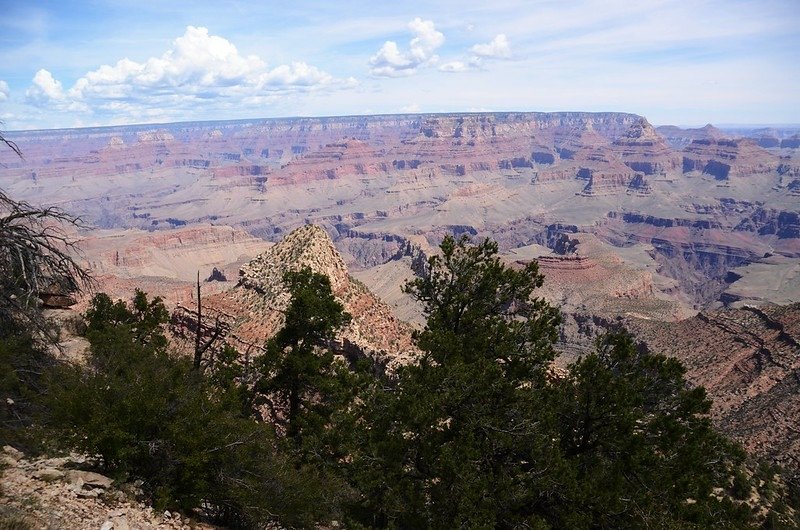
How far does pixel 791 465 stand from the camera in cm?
3447

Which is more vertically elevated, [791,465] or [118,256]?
[791,465]

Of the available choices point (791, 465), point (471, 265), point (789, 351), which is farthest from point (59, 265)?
point (789, 351)

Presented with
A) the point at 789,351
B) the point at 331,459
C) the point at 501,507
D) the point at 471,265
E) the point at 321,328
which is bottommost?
the point at 789,351

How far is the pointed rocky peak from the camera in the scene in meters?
36.3

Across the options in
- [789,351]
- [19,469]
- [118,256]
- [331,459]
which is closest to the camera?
[19,469]

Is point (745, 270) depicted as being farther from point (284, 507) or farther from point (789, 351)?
point (284, 507)

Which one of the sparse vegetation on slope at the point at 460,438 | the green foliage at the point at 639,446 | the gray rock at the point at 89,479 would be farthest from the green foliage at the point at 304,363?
the green foliage at the point at 639,446

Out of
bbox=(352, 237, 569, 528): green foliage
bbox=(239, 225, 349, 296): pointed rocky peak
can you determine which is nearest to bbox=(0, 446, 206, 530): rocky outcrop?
bbox=(352, 237, 569, 528): green foliage

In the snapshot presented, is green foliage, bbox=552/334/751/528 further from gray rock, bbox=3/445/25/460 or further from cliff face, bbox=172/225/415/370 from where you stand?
cliff face, bbox=172/225/415/370

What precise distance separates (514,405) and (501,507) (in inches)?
113

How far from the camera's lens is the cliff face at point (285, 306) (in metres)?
32.0

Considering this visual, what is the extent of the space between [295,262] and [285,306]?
3.84m

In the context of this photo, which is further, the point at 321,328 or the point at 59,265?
the point at 321,328

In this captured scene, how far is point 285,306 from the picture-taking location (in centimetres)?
3409
